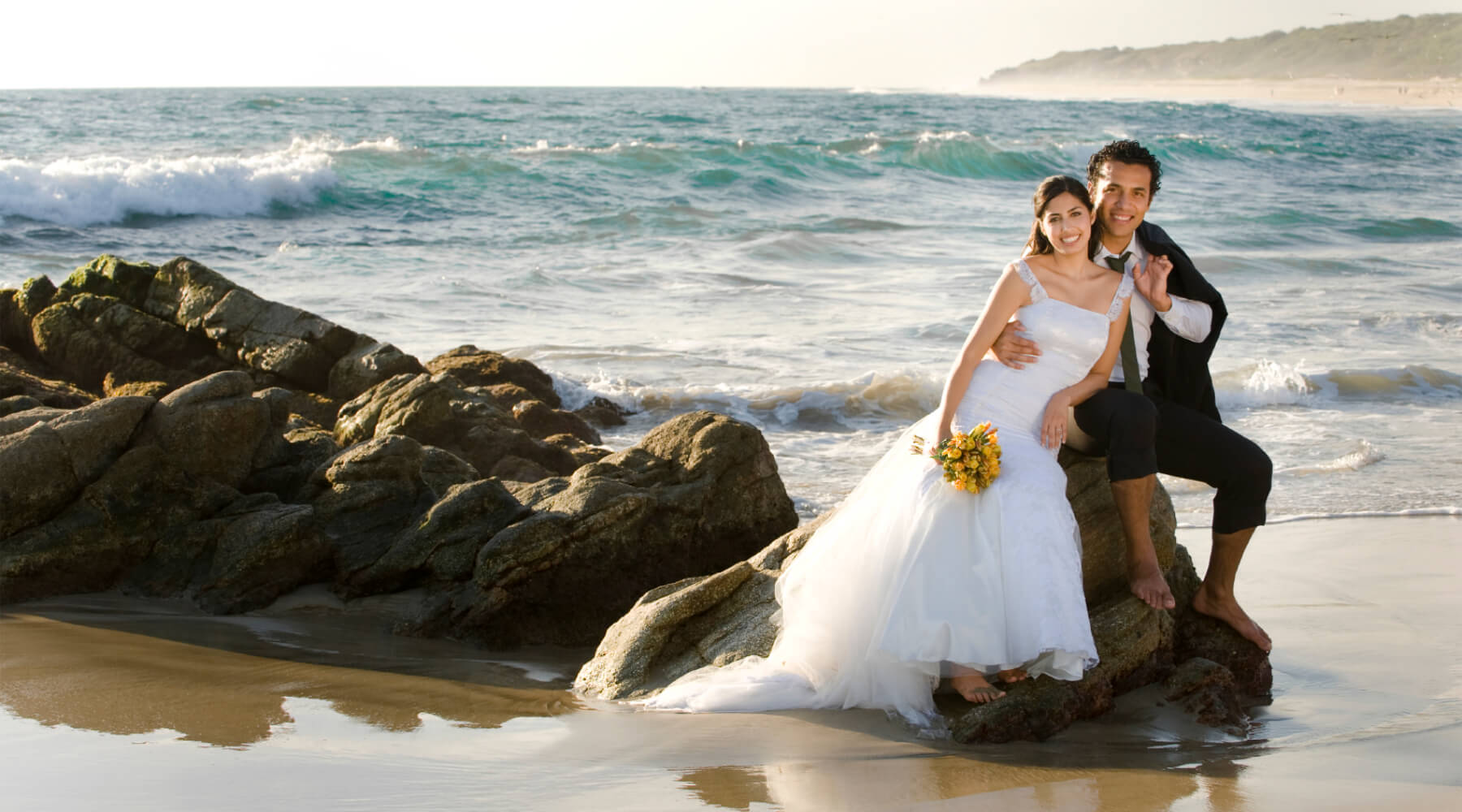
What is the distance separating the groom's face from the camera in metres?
5.16

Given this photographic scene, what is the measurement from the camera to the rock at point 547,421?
9.78 m

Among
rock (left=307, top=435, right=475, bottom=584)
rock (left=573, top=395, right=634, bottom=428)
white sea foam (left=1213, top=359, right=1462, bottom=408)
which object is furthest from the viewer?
white sea foam (left=1213, top=359, right=1462, bottom=408)

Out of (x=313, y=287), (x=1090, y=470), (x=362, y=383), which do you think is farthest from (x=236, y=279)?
(x=1090, y=470)

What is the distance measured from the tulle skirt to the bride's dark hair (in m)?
0.82

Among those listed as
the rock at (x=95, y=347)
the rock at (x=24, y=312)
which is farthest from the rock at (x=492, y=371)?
the rock at (x=24, y=312)

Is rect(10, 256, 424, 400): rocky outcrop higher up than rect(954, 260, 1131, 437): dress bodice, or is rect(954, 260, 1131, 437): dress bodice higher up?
rect(954, 260, 1131, 437): dress bodice

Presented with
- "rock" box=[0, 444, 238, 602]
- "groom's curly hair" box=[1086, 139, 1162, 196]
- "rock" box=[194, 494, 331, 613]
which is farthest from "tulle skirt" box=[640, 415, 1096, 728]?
"rock" box=[0, 444, 238, 602]

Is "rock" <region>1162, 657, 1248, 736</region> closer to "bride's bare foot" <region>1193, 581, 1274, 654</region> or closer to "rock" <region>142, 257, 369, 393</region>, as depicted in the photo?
"bride's bare foot" <region>1193, 581, 1274, 654</region>

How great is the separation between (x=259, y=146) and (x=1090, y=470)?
36153mm

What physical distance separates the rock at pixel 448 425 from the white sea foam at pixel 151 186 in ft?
64.2

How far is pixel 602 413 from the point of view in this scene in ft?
38.2

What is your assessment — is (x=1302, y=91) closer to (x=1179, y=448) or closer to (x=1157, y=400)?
(x=1157, y=400)

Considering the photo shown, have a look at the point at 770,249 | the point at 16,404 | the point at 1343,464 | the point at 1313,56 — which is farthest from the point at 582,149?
the point at 1313,56

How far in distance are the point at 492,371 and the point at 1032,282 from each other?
269 inches
